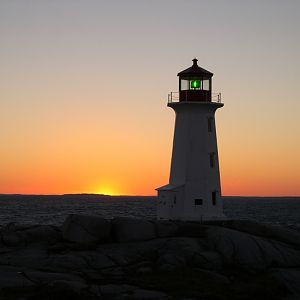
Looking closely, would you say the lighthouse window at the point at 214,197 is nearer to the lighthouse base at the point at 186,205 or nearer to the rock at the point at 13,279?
the lighthouse base at the point at 186,205

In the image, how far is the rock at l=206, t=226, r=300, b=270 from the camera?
32.2m

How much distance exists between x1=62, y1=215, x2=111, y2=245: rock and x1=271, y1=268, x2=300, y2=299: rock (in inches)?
360

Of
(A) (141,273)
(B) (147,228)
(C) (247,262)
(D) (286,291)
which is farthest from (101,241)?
(D) (286,291)

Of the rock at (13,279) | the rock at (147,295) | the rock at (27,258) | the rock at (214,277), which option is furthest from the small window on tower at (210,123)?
the rock at (13,279)

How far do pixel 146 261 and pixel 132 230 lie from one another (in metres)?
3.45

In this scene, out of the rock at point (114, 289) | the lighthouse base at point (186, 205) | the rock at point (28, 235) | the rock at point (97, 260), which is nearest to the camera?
the rock at point (114, 289)

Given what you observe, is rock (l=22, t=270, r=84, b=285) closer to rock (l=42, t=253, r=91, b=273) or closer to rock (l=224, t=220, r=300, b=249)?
rock (l=42, t=253, r=91, b=273)

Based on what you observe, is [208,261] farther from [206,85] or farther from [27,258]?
[206,85]

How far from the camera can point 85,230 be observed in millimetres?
33438

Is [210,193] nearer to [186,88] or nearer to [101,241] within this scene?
[186,88]

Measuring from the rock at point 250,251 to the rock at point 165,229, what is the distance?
195cm

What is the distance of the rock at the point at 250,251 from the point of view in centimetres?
3222

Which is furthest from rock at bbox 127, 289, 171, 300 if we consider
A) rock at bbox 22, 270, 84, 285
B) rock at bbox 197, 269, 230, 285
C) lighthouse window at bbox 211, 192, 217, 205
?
lighthouse window at bbox 211, 192, 217, 205

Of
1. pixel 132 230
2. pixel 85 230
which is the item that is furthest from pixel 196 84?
pixel 85 230
